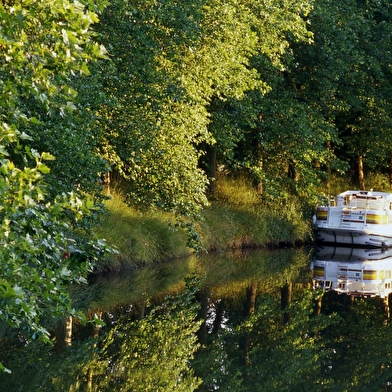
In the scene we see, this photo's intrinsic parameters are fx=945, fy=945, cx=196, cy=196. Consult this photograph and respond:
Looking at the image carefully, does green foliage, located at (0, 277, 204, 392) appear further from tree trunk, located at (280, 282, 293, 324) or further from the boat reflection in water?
the boat reflection in water

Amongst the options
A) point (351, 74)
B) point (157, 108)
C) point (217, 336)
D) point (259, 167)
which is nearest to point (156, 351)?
point (217, 336)

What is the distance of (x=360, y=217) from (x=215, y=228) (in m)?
7.17

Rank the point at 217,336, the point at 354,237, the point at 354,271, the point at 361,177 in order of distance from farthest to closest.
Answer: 1. the point at 361,177
2. the point at 354,237
3. the point at 354,271
4. the point at 217,336

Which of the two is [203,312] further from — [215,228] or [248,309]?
[215,228]

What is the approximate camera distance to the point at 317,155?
31.2 meters

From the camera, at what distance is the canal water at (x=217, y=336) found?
12.0 m

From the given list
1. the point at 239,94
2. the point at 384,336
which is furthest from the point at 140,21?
the point at 384,336

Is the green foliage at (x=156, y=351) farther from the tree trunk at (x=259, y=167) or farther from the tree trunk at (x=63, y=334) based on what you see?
the tree trunk at (x=259, y=167)

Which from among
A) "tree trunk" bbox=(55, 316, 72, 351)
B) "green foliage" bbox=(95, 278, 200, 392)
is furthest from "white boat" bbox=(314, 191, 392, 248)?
"tree trunk" bbox=(55, 316, 72, 351)

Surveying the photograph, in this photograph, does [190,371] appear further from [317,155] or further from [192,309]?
[317,155]

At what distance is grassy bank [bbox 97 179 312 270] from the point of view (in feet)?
76.3

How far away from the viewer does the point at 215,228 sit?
2869cm

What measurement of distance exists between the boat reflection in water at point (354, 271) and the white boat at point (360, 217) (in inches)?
30.6

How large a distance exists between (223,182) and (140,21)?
13862 mm
